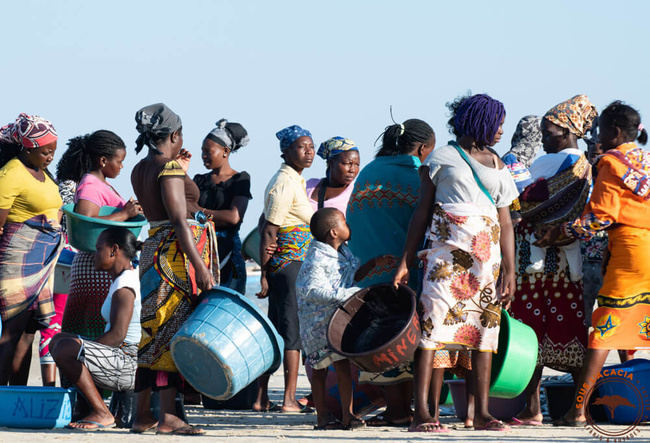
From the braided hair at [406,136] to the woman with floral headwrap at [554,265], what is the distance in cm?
82

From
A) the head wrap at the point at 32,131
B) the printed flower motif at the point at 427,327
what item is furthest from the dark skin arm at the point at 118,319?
the printed flower motif at the point at 427,327

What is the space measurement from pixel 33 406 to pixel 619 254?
3901 millimetres

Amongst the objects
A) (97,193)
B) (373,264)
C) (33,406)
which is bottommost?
(33,406)

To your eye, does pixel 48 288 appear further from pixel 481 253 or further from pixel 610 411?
pixel 610 411

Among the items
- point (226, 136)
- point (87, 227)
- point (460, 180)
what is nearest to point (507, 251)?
point (460, 180)

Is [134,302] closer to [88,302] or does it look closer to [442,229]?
[88,302]

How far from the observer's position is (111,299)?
6.37 metres

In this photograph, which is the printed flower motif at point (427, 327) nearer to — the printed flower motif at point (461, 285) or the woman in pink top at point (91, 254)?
the printed flower motif at point (461, 285)

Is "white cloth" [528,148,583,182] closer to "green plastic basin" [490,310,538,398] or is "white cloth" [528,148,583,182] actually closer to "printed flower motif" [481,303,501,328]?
"green plastic basin" [490,310,538,398]

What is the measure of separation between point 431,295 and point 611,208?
4.39 feet

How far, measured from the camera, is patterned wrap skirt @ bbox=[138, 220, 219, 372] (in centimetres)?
577

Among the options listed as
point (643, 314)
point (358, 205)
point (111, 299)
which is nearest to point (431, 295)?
point (358, 205)

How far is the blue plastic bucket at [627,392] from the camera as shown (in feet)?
20.0

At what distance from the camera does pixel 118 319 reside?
631cm
